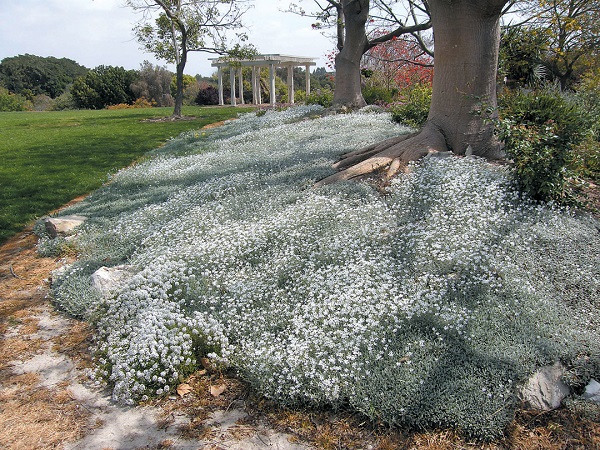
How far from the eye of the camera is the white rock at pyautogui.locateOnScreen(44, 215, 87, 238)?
586 centimetres

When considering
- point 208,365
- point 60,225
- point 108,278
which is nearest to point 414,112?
point 60,225

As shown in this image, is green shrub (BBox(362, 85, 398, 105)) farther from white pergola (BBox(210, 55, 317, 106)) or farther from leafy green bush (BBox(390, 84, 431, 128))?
white pergola (BBox(210, 55, 317, 106))

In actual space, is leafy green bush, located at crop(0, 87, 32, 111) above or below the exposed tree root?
above

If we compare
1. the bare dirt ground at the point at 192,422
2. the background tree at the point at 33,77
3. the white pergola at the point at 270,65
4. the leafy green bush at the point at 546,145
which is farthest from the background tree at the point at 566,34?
the background tree at the point at 33,77

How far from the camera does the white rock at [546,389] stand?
2.87 m

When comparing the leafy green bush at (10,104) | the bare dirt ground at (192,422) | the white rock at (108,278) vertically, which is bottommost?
the bare dirt ground at (192,422)

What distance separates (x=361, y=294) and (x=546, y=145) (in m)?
2.79

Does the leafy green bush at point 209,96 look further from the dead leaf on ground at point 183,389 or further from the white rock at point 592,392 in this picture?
the white rock at point 592,392

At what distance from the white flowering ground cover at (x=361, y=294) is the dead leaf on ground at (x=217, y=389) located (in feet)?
0.55

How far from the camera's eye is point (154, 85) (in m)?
38.8

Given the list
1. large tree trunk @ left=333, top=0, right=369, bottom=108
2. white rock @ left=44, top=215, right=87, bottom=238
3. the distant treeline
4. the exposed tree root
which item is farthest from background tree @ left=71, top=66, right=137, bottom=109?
the exposed tree root

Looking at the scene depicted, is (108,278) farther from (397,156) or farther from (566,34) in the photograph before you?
(566,34)

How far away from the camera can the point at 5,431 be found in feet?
9.11

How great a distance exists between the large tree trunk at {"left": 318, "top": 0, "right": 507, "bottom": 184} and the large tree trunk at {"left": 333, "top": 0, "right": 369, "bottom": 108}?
321 inches
